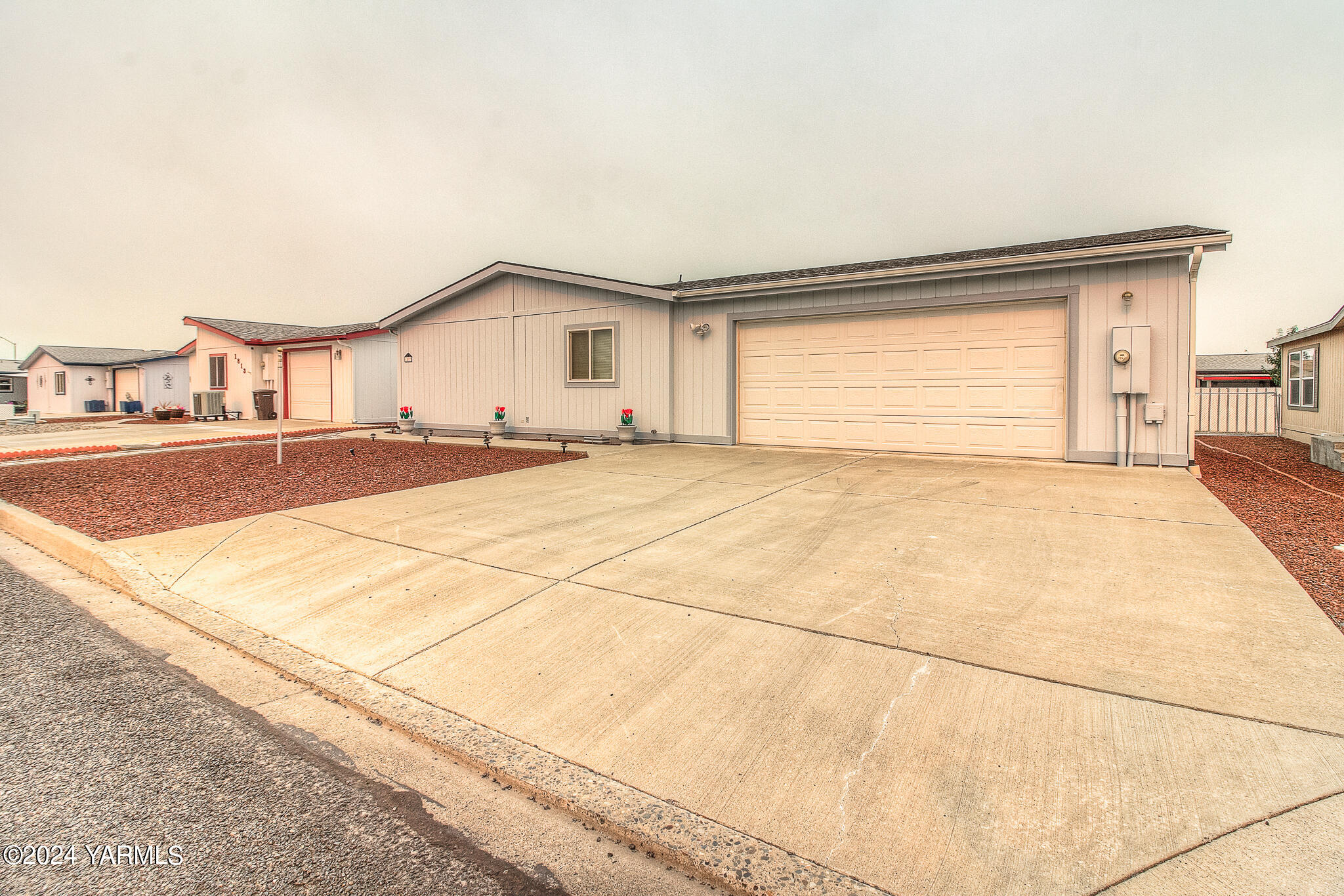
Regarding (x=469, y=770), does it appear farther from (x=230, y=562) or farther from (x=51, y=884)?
(x=230, y=562)

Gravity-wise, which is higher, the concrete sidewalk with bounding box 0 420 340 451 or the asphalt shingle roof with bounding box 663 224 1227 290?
the asphalt shingle roof with bounding box 663 224 1227 290

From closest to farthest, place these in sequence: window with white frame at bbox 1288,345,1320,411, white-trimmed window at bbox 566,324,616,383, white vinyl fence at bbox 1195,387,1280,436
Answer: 1. white-trimmed window at bbox 566,324,616,383
2. window with white frame at bbox 1288,345,1320,411
3. white vinyl fence at bbox 1195,387,1280,436

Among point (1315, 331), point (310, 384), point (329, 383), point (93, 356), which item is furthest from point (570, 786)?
point (93, 356)

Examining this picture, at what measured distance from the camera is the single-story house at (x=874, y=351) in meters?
8.97

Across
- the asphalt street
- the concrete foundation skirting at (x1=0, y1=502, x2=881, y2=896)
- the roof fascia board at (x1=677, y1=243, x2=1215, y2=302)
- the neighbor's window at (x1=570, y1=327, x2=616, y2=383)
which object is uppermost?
the roof fascia board at (x1=677, y1=243, x2=1215, y2=302)

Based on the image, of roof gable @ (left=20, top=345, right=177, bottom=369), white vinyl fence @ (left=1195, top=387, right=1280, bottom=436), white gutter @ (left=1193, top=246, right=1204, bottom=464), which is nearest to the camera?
white gutter @ (left=1193, top=246, right=1204, bottom=464)

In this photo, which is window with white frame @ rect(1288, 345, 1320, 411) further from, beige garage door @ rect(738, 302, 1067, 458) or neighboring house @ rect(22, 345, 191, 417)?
neighboring house @ rect(22, 345, 191, 417)

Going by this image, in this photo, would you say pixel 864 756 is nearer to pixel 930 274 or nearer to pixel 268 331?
pixel 930 274

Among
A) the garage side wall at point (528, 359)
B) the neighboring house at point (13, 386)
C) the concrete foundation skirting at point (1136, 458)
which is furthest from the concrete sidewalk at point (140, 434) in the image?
the neighboring house at point (13, 386)

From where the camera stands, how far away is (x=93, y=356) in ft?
115

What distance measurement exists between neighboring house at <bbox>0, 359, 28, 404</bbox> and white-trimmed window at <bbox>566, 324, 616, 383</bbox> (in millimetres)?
49714

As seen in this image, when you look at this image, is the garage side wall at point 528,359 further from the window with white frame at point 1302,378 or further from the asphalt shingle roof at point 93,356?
the asphalt shingle roof at point 93,356

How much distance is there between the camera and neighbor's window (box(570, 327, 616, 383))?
13656 millimetres

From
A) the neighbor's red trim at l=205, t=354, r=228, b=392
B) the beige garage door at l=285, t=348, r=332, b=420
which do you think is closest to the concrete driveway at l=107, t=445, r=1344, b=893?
the beige garage door at l=285, t=348, r=332, b=420
